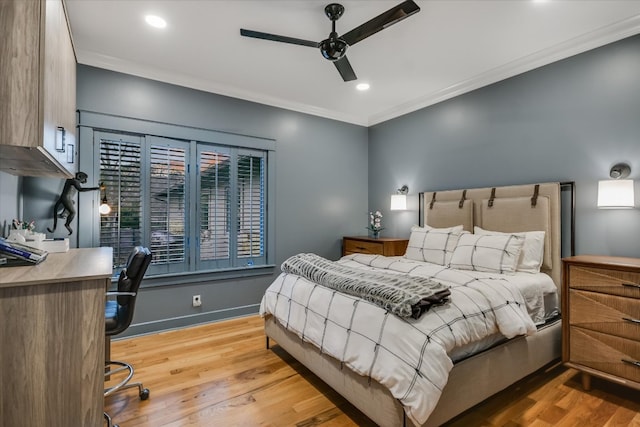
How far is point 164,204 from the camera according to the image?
132 inches

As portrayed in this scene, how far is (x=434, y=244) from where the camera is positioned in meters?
3.30

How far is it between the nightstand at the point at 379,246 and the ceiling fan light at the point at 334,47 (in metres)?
2.38

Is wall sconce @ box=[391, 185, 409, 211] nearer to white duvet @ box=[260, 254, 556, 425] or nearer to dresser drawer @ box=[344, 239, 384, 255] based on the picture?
dresser drawer @ box=[344, 239, 384, 255]

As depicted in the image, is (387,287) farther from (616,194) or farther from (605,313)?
(616,194)

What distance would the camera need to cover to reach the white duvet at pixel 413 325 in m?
1.50

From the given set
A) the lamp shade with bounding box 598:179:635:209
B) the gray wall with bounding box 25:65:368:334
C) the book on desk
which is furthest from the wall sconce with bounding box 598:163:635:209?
the book on desk

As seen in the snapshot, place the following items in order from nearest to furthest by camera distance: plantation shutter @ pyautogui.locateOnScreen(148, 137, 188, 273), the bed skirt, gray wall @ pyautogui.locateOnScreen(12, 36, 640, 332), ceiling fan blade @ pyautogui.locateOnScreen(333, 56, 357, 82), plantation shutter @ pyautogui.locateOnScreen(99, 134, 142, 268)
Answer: the bed skirt → ceiling fan blade @ pyautogui.locateOnScreen(333, 56, 357, 82) → gray wall @ pyautogui.locateOnScreen(12, 36, 640, 332) → plantation shutter @ pyautogui.locateOnScreen(99, 134, 142, 268) → plantation shutter @ pyautogui.locateOnScreen(148, 137, 188, 273)

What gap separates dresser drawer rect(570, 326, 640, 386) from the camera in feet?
6.63

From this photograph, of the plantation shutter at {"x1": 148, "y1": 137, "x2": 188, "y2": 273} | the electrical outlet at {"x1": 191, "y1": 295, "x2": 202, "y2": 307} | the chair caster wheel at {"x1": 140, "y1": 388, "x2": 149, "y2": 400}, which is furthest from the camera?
the electrical outlet at {"x1": 191, "y1": 295, "x2": 202, "y2": 307}

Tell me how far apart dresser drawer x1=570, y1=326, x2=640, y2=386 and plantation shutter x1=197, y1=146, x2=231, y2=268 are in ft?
11.0

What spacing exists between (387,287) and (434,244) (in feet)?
5.54

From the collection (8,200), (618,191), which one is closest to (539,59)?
(618,191)

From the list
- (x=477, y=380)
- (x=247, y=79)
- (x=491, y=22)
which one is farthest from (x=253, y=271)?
(x=491, y=22)

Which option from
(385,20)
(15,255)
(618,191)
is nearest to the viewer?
(15,255)
